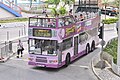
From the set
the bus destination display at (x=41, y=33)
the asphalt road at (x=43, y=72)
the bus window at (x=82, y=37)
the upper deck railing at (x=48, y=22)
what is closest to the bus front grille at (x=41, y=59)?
the asphalt road at (x=43, y=72)

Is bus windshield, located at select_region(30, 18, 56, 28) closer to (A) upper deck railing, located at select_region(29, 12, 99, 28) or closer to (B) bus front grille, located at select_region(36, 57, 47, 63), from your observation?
(A) upper deck railing, located at select_region(29, 12, 99, 28)

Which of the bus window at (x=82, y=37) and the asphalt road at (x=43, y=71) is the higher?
the bus window at (x=82, y=37)

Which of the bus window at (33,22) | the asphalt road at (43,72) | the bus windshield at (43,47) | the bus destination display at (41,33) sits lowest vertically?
the asphalt road at (43,72)

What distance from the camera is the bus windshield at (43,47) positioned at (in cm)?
2331

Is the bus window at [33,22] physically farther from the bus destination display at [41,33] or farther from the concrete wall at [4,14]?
the concrete wall at [4,14]

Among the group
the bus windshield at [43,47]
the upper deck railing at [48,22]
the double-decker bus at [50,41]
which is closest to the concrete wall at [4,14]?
the double-decker bus at [50,41]

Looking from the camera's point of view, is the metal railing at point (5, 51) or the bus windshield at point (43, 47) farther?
the metal railing at point (5, 51)

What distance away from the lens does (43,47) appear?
23578 mm

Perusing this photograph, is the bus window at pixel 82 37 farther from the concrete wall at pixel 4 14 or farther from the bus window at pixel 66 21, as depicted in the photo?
the concrete wall at pixel 4 14

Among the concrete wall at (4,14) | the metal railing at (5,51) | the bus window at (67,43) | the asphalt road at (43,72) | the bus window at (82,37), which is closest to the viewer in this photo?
the asphalt road at (43,72)

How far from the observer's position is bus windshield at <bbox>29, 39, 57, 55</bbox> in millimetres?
23312

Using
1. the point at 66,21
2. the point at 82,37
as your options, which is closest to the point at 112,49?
the point at 82,37

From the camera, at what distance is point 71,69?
79.4 feet

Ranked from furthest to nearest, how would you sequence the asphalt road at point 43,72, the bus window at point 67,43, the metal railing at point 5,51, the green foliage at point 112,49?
the metal railing at point 5,51
the green foliage at point 112,49
the bus window at point 67,43
the asphalt road at point 43,72
